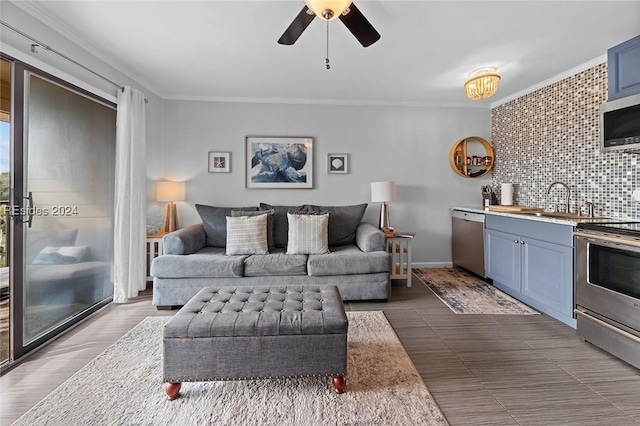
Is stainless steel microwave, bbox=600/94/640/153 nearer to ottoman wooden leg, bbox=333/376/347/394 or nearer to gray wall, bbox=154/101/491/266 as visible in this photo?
gray wall, bbox=154/101/491/266

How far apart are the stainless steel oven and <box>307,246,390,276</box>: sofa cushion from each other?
1.60m

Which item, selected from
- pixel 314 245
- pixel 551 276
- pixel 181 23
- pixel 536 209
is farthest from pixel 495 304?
pixel 181 23

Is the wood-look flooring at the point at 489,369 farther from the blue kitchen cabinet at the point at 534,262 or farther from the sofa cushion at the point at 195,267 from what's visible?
the sofa cushion at the point at 195,267

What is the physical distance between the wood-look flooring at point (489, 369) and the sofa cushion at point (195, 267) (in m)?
0.41

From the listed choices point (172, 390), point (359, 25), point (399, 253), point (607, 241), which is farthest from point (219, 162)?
point (607, 241)

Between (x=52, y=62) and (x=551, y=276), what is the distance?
4513 millimetres

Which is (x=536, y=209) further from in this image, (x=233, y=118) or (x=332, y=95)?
(x=233, y=118)

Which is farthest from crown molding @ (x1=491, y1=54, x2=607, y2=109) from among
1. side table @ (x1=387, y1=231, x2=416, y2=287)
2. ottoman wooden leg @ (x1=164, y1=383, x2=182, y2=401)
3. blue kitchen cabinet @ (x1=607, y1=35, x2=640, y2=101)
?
ottoman wooden leg @ (x1=164, y1=383, x2=182, y2=401)

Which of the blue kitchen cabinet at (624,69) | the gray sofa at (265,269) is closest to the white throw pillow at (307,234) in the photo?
the gray sofa at (265,269)

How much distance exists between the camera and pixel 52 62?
247 centimetres

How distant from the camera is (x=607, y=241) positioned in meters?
2.27

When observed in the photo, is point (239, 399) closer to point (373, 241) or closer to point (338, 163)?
point (373, 241)

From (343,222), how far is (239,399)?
8.39 feet

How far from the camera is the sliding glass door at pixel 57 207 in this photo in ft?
7.30
